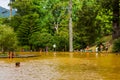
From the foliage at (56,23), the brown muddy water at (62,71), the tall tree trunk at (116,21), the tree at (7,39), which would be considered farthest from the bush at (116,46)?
the brown muddy water at (62,71)

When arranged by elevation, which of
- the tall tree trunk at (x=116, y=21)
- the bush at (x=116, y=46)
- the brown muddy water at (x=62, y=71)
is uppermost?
the tall tree trunk at (x=116, y=21)

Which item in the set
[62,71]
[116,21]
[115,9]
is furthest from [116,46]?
[62,71]

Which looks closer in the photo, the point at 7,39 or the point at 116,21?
the point at 7,39

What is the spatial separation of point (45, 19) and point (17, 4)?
665 cm

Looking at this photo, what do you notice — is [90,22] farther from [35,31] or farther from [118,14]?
[35,31]

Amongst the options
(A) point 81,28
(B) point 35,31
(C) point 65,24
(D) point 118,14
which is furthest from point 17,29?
(D) point 118,14

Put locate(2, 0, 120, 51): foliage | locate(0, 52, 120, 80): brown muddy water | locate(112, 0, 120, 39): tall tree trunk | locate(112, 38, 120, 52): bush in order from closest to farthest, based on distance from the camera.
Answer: locate(0, 52, 120, 80): brown muddy water, locate(112, 38, 120, 52): bush, locate(112, 0, 120, 39): tall tree trunk, locate(2, 0, 120, 51): foliage

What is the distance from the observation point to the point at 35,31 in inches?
2950

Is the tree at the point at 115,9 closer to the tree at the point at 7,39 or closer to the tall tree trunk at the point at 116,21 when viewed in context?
the tall tree trunk at the point at 116,21

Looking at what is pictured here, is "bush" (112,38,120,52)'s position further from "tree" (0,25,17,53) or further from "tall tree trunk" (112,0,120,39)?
"tree" (0,25,17,53)

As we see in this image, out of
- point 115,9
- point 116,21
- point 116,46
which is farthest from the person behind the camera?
point 116,21

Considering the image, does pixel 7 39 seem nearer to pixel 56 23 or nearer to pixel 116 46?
pixel 116 46

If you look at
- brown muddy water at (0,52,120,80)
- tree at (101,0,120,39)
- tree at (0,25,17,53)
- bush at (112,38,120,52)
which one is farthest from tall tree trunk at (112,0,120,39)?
brown muddy water at (0,52,120,80)

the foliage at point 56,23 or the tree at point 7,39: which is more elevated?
the foliage at point 56,23
